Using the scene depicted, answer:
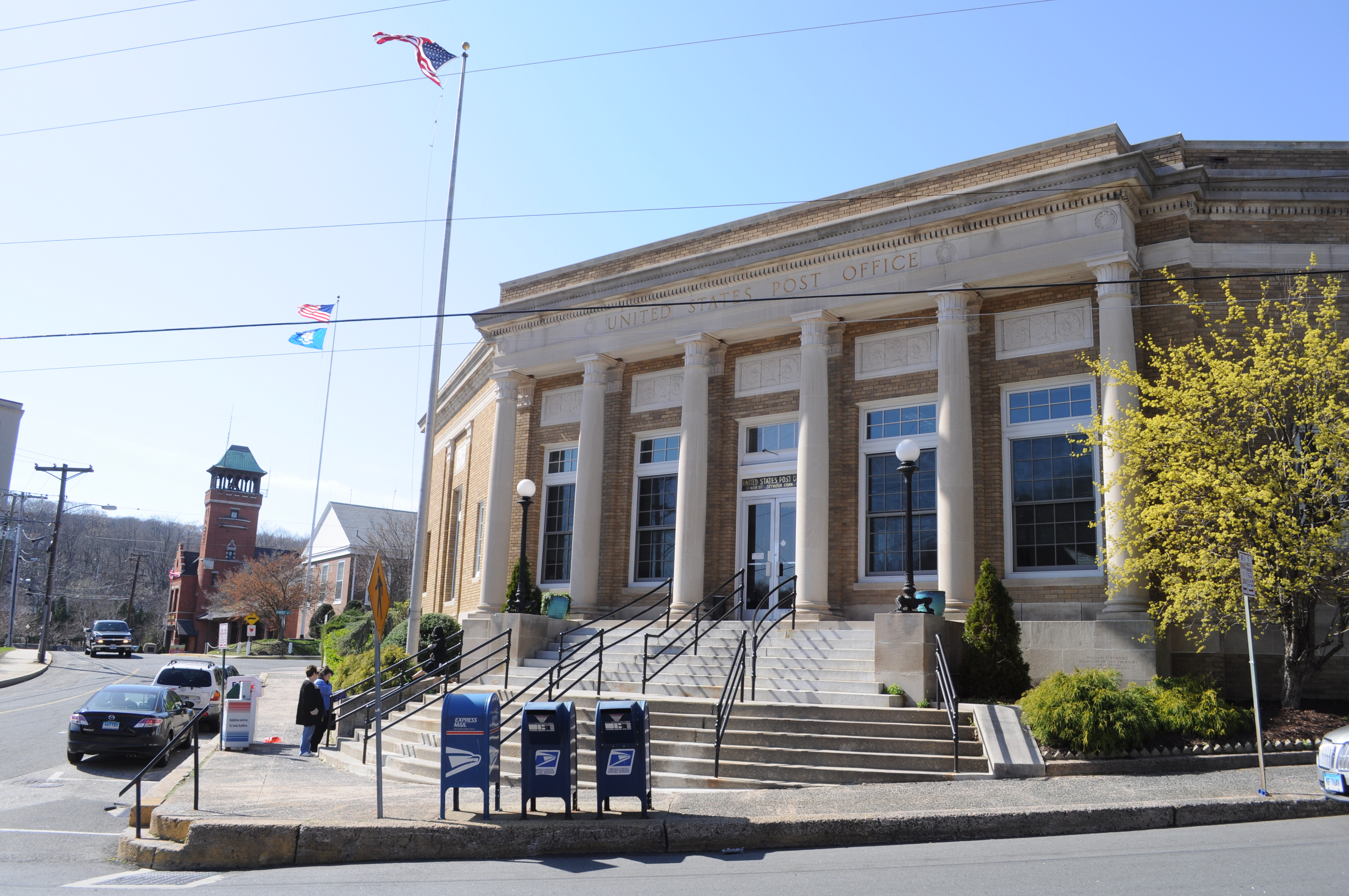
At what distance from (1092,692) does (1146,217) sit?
9.17m

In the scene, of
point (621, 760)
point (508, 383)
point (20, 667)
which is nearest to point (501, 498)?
point (508, 383)

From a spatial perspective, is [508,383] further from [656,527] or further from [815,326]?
[815,326]

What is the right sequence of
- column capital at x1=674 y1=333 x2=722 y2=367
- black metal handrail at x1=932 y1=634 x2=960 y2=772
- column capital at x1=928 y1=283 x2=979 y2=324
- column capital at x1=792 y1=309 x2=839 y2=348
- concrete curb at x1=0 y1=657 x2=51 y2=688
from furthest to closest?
concrete curb at x1=0 y1=657 x2=51 y2=688 < column capital at x1=674 y1=333 x2=722 y2=367 < column capital at x1=792 y1=309 x2=839 y2=348 < column capital at x1=928 y1=283 x2=979 y2=324 < black metal handrail at x1=932 y1=634 x2=960 y2=772

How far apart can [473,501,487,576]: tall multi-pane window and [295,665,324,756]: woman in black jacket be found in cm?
1070

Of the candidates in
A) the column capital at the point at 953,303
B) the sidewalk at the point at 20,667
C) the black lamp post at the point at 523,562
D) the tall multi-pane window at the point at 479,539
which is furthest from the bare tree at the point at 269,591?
the column capital at the point at 953,303

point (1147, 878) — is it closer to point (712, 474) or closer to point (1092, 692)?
point (1092, 692)

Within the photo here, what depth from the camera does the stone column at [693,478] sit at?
20375 mm

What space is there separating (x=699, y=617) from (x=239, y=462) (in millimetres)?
79214

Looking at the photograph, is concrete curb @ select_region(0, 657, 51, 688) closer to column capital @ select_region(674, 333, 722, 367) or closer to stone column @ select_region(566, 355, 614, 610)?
stone column @ select_region(566, 355, 614, 610)

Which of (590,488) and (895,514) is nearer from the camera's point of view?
(895,514)

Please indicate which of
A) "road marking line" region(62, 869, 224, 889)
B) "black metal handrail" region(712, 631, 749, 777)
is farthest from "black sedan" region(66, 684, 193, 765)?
"black metal handrail" region(712, 631, 749, 777)

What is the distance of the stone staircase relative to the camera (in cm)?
1206

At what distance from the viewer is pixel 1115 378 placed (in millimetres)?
15320

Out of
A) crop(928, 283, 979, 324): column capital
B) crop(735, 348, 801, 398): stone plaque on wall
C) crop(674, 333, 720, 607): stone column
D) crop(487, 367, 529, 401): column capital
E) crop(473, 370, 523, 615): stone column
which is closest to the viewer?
crop(928, 283, 979, 324): column capital
